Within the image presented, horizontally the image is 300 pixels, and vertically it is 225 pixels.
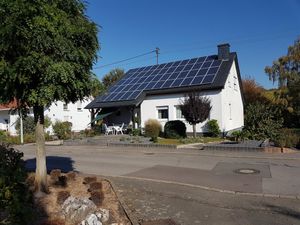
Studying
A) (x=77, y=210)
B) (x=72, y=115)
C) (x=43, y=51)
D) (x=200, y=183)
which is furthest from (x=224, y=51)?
(x=77, y=210)

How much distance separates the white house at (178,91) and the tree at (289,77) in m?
3.56

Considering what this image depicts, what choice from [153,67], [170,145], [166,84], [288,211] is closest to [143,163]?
[170,145]

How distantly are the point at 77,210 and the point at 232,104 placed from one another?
25.8m

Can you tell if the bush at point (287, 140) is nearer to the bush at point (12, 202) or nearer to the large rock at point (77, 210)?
the large rock at point (77, 210)

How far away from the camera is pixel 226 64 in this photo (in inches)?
1161

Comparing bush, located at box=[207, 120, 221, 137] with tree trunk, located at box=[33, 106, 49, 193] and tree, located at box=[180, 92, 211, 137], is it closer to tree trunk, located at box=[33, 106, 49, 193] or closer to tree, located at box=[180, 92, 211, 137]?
tree, located at box=[180, 92, 211, 137]

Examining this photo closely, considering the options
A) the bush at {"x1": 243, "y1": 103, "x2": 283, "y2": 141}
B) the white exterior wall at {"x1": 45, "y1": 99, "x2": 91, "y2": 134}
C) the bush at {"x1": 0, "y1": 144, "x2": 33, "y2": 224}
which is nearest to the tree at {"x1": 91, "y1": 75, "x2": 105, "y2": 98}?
the bush at {"x1": 0, "y1": 144, "x2": 33, "y2": 224}


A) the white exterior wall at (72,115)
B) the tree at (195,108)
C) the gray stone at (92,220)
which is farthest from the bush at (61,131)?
the gray stone at (92,220)

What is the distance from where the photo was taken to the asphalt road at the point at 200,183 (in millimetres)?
7234

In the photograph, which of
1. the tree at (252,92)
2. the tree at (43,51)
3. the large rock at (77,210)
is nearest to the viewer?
the large rock at (77,210)

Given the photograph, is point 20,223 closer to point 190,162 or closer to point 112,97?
point 190,162

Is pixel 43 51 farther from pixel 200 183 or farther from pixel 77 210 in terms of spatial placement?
pixel 200 183

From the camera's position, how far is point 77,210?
21.4 ft

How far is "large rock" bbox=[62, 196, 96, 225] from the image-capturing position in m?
6.43
